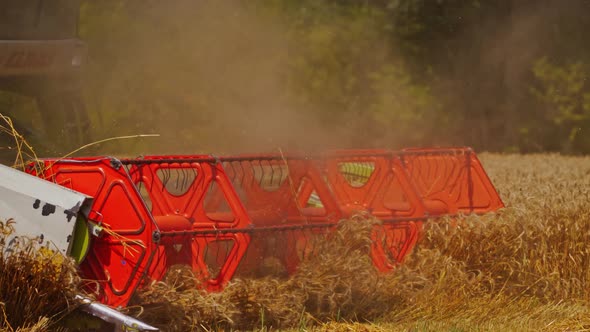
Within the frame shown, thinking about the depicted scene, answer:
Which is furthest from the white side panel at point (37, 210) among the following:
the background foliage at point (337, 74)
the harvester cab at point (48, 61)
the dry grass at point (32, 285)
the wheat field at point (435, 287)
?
the background foliage at point (337, 74)

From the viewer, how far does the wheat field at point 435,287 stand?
6.59m

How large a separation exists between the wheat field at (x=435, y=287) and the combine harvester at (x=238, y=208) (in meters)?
0.17

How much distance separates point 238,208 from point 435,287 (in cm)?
159

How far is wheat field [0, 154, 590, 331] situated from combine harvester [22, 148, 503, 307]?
0.56 ft

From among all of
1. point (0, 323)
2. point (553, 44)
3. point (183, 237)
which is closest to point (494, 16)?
point (553, 44)

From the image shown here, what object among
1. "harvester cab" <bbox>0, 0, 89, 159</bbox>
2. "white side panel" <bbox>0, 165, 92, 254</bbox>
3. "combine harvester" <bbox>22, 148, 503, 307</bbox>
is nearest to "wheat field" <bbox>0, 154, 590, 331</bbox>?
"combine harvester" <bbox>22, 148, 503, 307</bbox>

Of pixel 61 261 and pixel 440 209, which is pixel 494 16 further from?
pixel 61 261

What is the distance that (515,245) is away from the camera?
8.02 metres

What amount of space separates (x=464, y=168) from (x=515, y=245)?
49.8 inches

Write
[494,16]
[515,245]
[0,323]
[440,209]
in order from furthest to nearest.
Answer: [494,16] → [440,209] → [515,245] → [0,323]

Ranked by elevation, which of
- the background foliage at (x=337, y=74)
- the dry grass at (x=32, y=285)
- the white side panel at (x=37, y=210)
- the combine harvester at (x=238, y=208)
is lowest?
the dry grass at (x=32, y=285)

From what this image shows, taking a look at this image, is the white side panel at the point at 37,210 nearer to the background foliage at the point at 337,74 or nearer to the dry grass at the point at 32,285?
the dry grass at the point at 32,285

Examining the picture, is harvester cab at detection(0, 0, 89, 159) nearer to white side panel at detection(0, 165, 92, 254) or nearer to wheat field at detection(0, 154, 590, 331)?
white side panel at detection(0, 165, 92, 254)

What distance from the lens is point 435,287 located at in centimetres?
757
